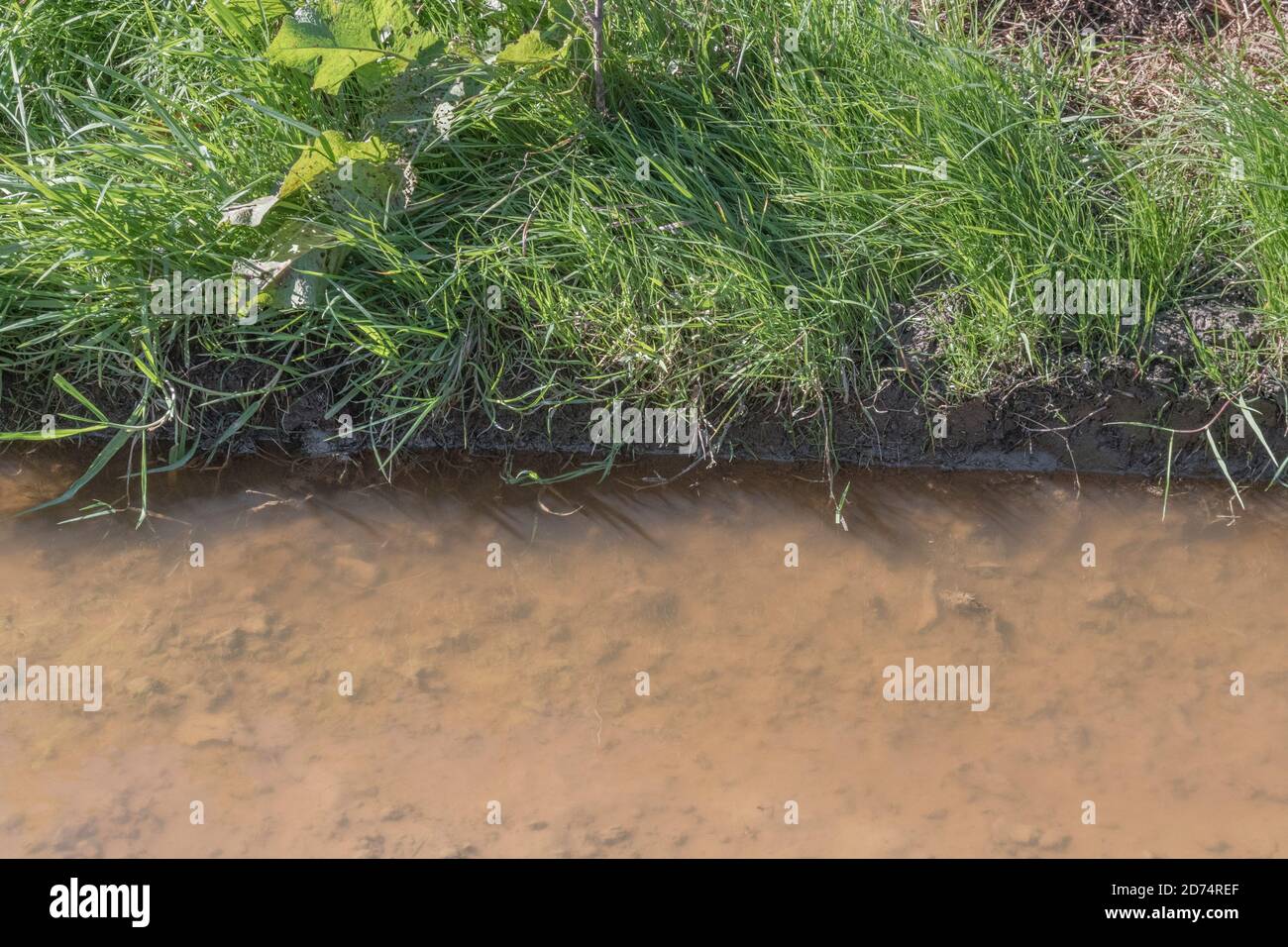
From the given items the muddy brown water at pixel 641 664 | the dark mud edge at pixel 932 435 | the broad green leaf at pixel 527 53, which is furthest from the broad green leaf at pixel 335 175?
the muddy brown water at pixel 641 664

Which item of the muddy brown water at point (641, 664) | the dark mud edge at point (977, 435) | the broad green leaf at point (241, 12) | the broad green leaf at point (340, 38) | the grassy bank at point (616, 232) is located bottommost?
the muddy brown water at point (641, 664)

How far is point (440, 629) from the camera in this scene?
116 inches

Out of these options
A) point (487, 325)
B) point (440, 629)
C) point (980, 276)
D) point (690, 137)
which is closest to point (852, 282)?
point (980, 276)

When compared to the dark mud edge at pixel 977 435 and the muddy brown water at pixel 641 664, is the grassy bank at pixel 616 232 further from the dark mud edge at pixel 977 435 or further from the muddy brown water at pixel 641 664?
the muddy brown water at pixel 641 664

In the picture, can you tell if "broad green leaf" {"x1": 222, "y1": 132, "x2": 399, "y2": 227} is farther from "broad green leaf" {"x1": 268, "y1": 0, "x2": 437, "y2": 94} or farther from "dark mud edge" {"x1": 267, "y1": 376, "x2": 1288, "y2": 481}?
"dark mud edge" {"x1": 267, "y1": 376, "x2": 1288, "y2": 481}

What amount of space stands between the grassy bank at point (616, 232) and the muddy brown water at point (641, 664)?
27 cm

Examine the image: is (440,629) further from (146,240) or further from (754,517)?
(146,240)

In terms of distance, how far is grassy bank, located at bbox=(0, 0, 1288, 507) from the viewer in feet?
10.1

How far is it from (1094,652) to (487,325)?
68.0 inches

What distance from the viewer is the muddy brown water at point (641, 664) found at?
8.50 ft

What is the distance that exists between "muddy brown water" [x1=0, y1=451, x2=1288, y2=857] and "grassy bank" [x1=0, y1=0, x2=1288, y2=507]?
0.88ft

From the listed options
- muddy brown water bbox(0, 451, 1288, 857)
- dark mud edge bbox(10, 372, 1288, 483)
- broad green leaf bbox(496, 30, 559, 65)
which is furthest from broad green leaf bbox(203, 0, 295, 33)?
muddy brown water bbox(0, 451, 1288, 857)

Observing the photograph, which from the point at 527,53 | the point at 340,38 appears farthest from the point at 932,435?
the point at 340,38

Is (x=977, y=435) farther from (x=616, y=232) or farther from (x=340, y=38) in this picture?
(x=340, y=38)
